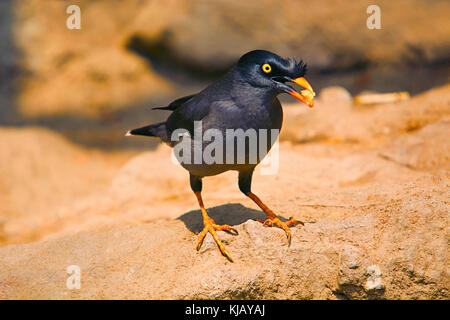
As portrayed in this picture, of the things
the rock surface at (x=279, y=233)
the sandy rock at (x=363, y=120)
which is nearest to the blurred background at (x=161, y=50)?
the sandy rock at (x=363, y=120)

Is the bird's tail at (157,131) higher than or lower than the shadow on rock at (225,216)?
higher

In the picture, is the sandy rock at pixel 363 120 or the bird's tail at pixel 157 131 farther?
the sandy rock at pixel 363 120

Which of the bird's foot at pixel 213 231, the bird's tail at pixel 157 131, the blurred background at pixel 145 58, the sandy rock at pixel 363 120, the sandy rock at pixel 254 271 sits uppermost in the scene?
the blurred background at pixel 145 58

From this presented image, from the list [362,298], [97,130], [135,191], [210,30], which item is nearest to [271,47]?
[210,30]

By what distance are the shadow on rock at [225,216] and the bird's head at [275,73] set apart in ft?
4.23

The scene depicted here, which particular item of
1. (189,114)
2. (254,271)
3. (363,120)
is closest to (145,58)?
(363,120)

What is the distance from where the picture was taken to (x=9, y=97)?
955 cm

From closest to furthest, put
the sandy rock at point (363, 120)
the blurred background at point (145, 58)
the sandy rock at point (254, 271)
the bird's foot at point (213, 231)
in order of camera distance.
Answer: the sandy rock at point (254, 271), the bird's foot at point (213, 231), the sandy rock at point (363, 120), the blurred background at point (145, 58)

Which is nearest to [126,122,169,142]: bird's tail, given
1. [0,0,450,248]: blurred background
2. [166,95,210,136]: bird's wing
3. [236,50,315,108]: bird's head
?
[166,95,210,136]: bird's wing

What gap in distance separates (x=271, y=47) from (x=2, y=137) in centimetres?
569

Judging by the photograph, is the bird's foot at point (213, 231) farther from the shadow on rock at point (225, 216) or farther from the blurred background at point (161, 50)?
the blurred background at point (161, 50)

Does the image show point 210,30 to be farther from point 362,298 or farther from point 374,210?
point 362,298

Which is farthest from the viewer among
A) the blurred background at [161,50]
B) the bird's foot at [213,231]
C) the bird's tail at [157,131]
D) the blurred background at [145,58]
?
the blurred background at [161,50]

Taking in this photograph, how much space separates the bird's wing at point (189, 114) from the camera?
3998mm
